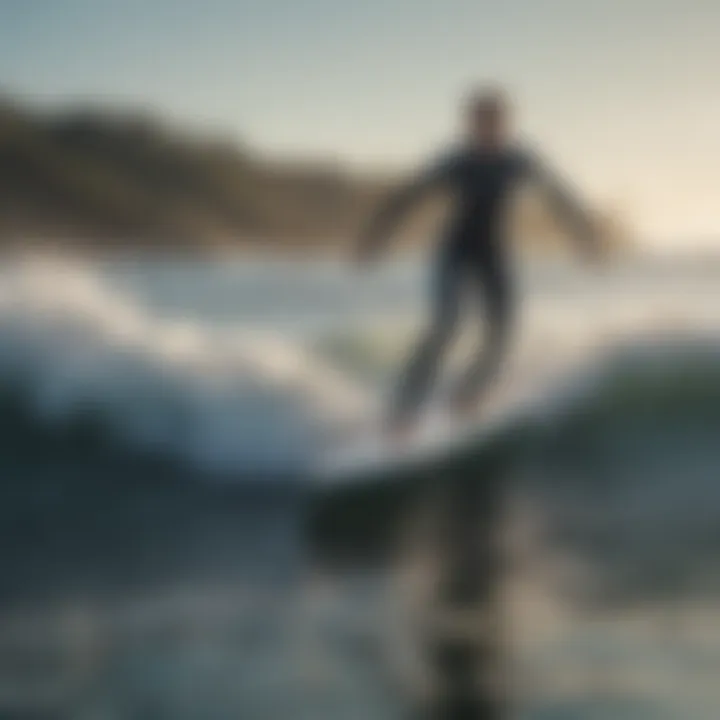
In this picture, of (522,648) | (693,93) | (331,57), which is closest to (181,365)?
(331,57)

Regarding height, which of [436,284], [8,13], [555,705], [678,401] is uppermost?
[8,13]

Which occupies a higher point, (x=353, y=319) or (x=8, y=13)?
(x=8, y=13)

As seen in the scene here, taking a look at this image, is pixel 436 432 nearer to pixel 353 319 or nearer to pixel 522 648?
pixel 353 319

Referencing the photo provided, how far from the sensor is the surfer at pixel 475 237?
1.30 metres

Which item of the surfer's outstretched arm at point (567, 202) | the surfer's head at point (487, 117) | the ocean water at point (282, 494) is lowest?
the ocean water at point (282, 494)

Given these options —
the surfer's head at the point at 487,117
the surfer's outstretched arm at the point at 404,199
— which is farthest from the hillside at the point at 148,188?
the surfer's head at the point at 487,117

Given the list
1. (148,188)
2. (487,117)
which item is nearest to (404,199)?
(487,117)

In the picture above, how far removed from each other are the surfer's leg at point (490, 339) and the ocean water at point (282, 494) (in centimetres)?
2

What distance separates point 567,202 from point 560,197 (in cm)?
1

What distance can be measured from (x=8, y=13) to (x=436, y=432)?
2.39 feet

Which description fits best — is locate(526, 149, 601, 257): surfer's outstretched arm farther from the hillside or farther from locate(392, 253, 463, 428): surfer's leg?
locate(392, 253, 463, 428): surfer's leg

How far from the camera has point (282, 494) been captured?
4.32ft

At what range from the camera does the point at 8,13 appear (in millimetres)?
1351

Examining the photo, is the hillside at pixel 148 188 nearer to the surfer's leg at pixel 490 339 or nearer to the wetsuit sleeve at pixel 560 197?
the wetsuit sleeve at pixel 560 197
